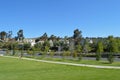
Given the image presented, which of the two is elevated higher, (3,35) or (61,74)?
(3,35)

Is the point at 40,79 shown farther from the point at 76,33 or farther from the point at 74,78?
the point at 76,33

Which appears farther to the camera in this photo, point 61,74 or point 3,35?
point 3,35

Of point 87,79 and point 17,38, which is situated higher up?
point 17,38

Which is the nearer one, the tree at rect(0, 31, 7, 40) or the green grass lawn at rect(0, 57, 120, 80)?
the green grass lawn at rect(0, 57, 120, 80)

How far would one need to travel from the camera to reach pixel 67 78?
1753 centimetres

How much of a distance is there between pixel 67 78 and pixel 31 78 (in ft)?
7.58

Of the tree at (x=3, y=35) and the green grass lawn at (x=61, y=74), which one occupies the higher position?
the tree at (x=3, y=35)

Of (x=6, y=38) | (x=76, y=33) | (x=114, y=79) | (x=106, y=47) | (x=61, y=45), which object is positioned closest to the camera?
(x=114, y=79)

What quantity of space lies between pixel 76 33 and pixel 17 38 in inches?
1860

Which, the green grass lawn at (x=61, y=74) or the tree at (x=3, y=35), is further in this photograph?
the tree at (x=3, y=35)

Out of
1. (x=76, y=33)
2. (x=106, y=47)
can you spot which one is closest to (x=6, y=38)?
(x=76, y=33)

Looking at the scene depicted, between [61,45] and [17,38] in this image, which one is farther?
[17,38]

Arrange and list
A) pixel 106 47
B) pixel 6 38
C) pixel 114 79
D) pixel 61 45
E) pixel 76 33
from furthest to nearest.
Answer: pixel 6 38
pixel 76 33
pixel 61 45
pixel 106 47
pixel 114 79

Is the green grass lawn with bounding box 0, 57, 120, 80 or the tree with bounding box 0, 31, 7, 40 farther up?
the tree with bounding box 0, 31, 7, 40
